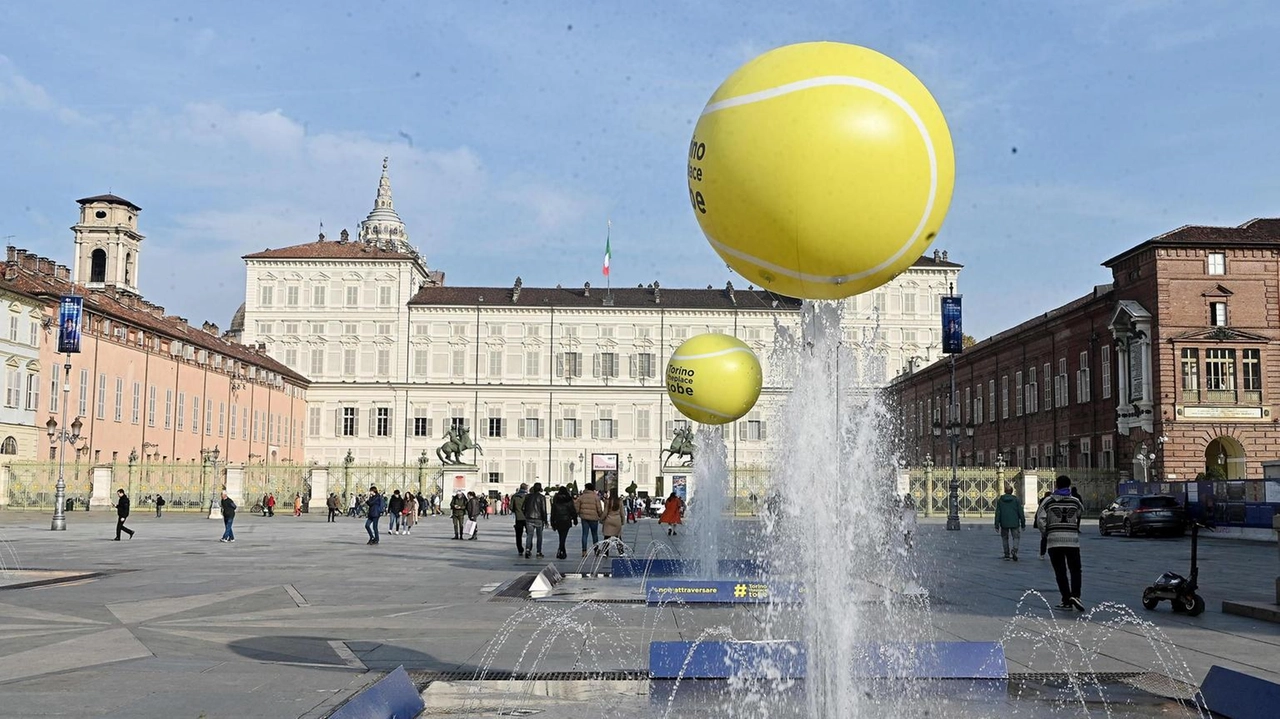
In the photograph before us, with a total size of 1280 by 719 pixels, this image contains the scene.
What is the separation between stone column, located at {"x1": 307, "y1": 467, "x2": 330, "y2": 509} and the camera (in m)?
56.0

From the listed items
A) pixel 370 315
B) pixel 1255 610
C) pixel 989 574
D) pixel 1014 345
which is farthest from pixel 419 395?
pixel 1255 610

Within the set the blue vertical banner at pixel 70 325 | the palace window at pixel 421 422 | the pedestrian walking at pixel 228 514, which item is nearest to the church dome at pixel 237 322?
the palace window at pixel 421 422

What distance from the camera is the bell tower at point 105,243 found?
81625 millimetres

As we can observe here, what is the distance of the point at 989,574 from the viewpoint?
62.6ft

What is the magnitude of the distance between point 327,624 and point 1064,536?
8.79 meters

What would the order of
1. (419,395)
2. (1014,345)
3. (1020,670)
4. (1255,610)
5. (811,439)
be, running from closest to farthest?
(811,439) → (1020,670) → (1255,610) → (1014,345) → (419,395)

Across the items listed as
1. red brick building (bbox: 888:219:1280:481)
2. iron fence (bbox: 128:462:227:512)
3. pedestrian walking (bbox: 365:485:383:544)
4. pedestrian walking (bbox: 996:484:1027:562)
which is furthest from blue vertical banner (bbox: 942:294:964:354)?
iron fence (bbox: 128:462:227:512)

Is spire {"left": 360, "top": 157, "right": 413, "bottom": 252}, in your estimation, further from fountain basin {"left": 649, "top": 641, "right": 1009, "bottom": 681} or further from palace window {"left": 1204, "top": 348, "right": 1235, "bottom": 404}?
fountain basin {"left": 649, "top": 641, "right": 1009, "bottom": 681}

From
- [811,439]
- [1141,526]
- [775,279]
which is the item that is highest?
[775,279]

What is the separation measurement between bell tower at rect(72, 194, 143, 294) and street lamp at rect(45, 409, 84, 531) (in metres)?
31.2

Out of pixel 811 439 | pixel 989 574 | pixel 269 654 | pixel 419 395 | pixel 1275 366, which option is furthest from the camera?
pixel 419 395

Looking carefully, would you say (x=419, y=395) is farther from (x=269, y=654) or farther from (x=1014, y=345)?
(x=269, y=654)

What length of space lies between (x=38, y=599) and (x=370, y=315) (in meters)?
72.7

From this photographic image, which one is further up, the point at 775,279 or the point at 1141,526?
the point at 775,279
